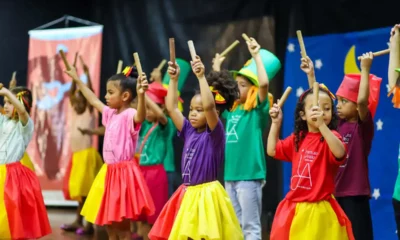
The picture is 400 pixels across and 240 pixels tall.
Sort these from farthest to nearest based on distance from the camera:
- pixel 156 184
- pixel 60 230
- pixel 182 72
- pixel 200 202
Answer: pixel 182 72, pixel 60 230, pixel 156 184, pixel 200 202

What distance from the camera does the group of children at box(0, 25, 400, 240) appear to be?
274cm

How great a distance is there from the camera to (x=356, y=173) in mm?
3102

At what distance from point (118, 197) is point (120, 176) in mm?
131

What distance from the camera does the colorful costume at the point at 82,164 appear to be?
4836 millimetres

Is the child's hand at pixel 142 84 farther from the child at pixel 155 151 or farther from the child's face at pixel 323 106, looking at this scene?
the child at pixel 155 151

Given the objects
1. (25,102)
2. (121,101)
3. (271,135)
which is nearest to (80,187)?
(25,102)

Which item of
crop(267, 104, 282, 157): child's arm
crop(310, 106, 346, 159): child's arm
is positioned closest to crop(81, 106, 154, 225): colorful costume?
crop(267, 104, 282, 157): child's arm

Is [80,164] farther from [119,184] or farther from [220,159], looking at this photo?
[220,159]

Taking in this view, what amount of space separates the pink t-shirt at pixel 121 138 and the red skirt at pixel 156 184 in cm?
83

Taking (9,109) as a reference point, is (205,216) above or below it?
below

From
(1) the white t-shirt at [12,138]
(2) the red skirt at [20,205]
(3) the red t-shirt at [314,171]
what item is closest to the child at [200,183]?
(3) the red t-shirt at [314,171]

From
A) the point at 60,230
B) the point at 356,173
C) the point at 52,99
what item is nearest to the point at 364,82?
the point at 356,173

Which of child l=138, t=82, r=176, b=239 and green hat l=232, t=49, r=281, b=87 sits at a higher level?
green hat l=232, t=49, r=281, b=87

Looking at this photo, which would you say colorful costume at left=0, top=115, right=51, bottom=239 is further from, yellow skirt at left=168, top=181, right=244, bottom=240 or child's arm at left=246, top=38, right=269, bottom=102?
child's arm at left=246, top=38, right=269, bottom=102
